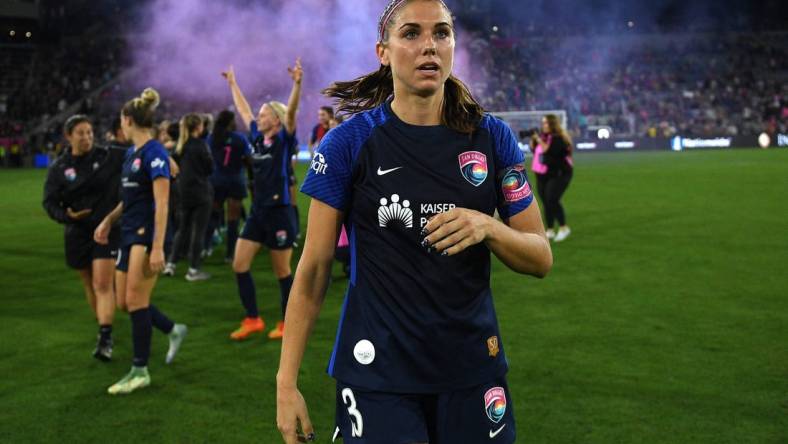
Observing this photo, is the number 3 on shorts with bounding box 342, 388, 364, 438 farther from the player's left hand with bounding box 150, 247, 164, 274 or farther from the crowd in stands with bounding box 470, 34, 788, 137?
the crowd in stands with bounding box 470, 34, 788, 137

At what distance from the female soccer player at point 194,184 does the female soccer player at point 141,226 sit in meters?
4.17

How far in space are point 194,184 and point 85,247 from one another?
12.0 ft

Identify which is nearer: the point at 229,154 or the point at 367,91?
the point at 367,91

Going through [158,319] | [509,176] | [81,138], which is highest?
[81,138]

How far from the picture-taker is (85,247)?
24.5ft

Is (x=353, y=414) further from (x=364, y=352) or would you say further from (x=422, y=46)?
(x=422, y=46)

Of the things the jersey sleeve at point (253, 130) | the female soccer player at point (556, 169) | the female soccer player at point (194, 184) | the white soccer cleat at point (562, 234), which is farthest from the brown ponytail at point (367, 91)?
the female soccer player at point (556, 169)

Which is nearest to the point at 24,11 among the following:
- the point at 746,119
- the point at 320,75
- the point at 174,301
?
the point at 320,75

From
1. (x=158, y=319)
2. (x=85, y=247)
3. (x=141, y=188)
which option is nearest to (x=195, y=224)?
(x=85, y=247)

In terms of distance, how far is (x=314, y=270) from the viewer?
2.64m

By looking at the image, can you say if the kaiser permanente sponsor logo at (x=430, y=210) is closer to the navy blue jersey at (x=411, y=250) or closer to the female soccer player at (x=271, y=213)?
the navy blue jersey at (x=411, y=250)

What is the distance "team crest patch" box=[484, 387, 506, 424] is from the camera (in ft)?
8.79

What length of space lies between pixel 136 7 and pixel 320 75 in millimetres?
17436

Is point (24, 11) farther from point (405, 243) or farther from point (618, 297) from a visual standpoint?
point (405, 243)
